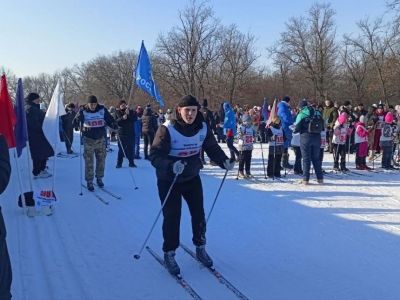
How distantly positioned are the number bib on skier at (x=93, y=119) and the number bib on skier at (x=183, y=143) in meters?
5.46

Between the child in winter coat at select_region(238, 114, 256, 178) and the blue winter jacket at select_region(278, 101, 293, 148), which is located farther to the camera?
the blue winter jacket at select_region(278, 101, 293, 148)

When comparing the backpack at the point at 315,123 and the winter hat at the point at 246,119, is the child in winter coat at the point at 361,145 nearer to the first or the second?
the backpack at the point at 315,123

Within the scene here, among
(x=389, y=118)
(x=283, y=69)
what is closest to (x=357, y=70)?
(x=283, y=69)

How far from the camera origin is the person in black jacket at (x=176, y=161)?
5.19m

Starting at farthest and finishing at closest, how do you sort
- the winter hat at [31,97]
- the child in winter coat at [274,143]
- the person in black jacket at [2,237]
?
the child in winter coat at [274,143] < the winter hat at [31,97] < the person in black jacket at [2,237]

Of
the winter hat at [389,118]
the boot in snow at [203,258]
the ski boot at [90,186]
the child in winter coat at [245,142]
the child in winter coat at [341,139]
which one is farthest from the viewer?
Answer: the winter hat at [389,118]

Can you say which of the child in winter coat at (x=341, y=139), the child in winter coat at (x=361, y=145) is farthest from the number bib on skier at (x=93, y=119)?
the child in winter coat at (x=361, y=145)

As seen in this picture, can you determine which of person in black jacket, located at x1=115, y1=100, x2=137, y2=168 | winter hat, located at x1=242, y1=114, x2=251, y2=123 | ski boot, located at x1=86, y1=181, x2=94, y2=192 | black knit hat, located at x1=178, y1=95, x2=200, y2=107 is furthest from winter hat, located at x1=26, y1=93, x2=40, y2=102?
black knit hat, located at x1=178, y1=95, x2=200, y2=107

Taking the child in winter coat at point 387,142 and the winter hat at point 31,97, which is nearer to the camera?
the winter hat at point 31,97

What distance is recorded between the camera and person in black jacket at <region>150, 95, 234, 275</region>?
204 inches

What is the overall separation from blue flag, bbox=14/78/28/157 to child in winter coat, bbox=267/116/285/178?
21.2ft

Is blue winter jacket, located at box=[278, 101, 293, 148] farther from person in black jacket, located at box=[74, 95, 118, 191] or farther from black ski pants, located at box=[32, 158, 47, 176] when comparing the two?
black ski pants, located at box=[32, 158, 47, 176]

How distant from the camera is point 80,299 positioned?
4.70m

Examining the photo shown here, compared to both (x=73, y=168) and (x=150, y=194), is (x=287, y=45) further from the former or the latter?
(x=150, y=194)
